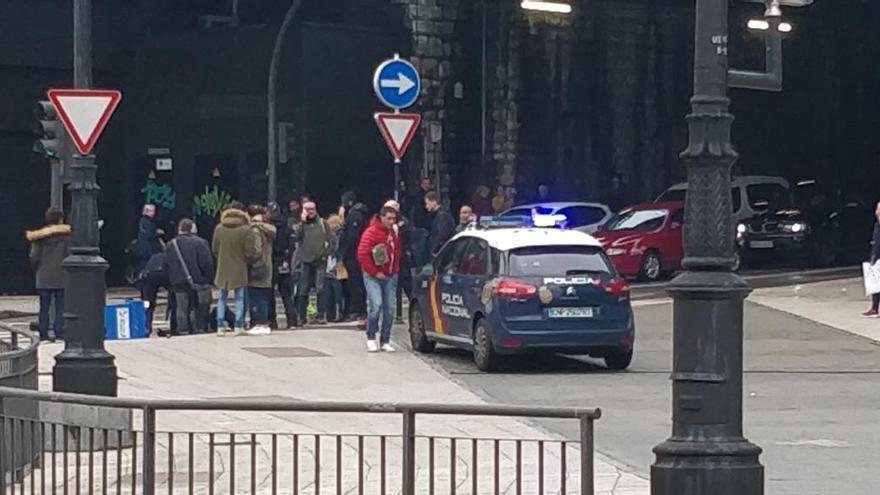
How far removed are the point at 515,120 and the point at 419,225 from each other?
434 inches

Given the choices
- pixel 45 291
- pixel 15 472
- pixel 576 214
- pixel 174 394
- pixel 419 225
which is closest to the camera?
pixel 15 472

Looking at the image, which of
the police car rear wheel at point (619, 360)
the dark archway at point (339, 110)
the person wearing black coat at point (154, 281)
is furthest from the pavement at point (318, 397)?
the dark archway at point (339, 110)

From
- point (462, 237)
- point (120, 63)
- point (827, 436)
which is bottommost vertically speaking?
point (827, 436)

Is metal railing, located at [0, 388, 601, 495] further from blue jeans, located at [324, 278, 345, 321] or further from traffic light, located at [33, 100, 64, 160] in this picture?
blue jeans, located at [324, 278, 345, 321]

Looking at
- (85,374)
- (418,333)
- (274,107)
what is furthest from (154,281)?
(274,107)

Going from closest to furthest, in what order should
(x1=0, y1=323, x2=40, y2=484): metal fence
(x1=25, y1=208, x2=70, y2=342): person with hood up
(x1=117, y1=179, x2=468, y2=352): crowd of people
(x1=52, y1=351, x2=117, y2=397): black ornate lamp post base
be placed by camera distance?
1. (x1=0, y1=323, x2=40, y2=484): metal fence
2. (x1=52, y1=351, x2=117, y2=397): black ornate lamp post base
3. (x1=117, y1=179, x2=468, y2=352): crowd of people
4. (x1=25, y1=208, x2=70, y2=342): person with hood up

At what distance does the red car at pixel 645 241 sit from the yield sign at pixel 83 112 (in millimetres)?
18833

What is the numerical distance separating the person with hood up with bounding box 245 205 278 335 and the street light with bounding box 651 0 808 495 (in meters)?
14.3

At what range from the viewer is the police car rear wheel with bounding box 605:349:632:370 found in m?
19.8

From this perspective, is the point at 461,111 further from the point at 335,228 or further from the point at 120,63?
the point at 335,228

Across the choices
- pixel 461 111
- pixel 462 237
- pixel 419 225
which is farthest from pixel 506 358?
pixel 461 111

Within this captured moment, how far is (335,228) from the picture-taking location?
26.3 meters

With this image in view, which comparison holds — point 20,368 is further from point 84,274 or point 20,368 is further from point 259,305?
point 259,305

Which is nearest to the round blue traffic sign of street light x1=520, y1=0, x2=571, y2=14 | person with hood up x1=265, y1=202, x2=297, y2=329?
person with hood up x1=265, y1=202, x2=297, y2=329
